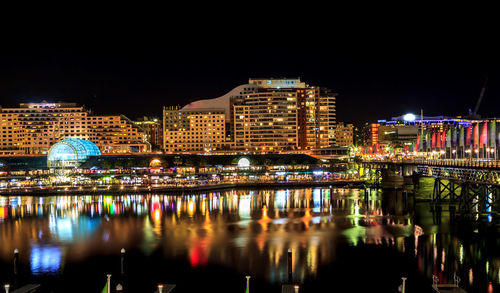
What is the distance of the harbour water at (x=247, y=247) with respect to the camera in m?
33.0

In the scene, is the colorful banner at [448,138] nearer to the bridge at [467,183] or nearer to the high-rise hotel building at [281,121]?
the bridge at [467,183]

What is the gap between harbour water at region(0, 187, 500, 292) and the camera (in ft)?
108

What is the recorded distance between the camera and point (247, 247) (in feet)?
137

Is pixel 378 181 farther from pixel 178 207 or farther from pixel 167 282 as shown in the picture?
pixel 167 282

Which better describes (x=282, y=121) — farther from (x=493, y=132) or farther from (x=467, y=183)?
(x=467, y=183)

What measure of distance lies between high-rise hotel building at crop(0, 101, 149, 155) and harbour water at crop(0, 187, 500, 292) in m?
131

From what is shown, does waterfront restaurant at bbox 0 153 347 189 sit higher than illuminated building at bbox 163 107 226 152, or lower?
lower

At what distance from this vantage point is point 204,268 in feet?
118

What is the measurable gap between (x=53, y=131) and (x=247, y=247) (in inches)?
6708

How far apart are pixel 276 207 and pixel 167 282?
35.0 metres

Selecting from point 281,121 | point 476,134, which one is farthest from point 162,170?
point 476,134

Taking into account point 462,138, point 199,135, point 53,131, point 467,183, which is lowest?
point 467,183

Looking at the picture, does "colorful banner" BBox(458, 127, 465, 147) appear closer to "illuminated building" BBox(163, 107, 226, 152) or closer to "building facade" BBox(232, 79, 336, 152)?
"building facade" BBox(232, 79, 336, 152)

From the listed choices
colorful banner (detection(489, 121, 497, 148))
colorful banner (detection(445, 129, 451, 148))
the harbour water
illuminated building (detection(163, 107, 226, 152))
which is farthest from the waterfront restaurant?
colorful banner (detection(489, 121, 497, 148))
